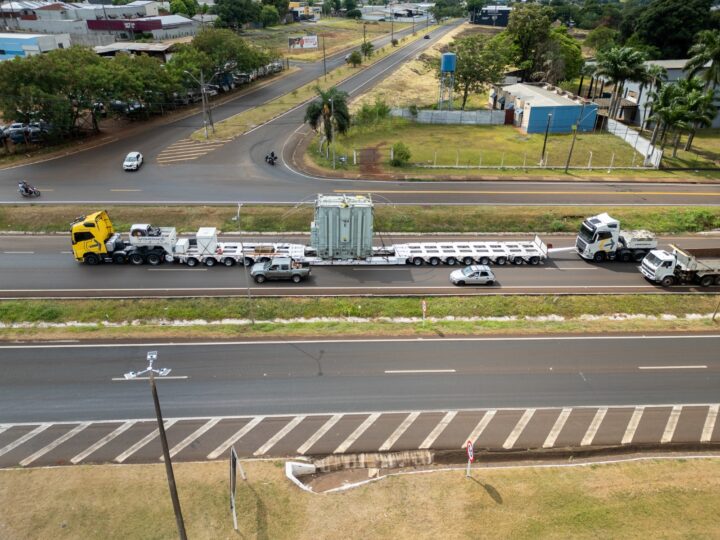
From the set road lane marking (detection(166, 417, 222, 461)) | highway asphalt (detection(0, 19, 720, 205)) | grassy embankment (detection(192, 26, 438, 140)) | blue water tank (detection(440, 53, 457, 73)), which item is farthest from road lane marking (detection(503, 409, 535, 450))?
blue water tank (detection(440, 53, 457, 73))

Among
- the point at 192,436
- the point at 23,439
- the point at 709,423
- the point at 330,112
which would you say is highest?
the point at 330,112

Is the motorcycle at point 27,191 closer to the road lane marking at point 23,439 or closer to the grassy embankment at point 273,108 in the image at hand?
the grassy embankment at point 273,108

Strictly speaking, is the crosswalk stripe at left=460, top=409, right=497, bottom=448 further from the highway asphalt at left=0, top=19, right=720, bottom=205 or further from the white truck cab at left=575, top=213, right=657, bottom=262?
the highway asphalt at left=0, top=19, right=720, bottom=205

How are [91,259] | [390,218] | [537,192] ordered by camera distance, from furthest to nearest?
[537,192] → [390,218] → [91,259]

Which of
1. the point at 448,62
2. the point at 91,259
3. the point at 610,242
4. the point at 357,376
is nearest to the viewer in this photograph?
the point at 357,376

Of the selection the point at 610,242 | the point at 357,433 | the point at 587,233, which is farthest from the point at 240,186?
the point at 610,242

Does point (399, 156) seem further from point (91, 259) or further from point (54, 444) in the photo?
point (54, 444)
